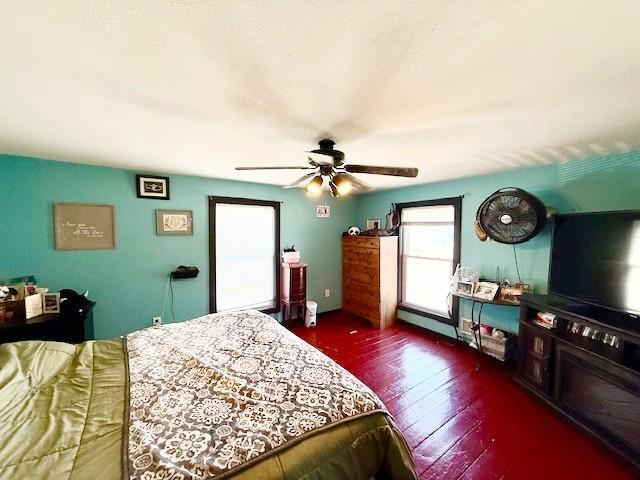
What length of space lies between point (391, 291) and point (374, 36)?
3.49 meters

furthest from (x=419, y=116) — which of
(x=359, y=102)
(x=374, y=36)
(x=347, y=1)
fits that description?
(x=347, y=1)

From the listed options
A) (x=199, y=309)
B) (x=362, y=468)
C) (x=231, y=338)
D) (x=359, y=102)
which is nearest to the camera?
(x=362, y=468)

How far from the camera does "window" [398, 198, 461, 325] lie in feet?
11.0

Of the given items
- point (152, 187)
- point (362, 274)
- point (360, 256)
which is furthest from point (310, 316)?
point (152, 187)

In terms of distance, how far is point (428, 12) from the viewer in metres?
0.80

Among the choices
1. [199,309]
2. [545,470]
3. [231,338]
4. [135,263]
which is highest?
[135,263]

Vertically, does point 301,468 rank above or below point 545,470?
above

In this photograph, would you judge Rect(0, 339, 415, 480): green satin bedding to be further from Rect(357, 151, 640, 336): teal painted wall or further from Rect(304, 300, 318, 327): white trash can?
Rect(304, 300, 318, 327): white trash can

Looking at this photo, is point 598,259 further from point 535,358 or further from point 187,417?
point 187,417

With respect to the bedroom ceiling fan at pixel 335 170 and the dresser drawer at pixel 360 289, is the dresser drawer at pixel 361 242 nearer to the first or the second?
the dresser drawer at pixel 360 289

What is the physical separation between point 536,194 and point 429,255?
1.46 meters

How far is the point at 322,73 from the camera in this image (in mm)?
1101

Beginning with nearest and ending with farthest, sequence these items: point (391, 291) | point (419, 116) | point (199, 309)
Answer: point (419, 116) < point (199, 309) < point (391, 291)

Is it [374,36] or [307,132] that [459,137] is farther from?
[374,36]
